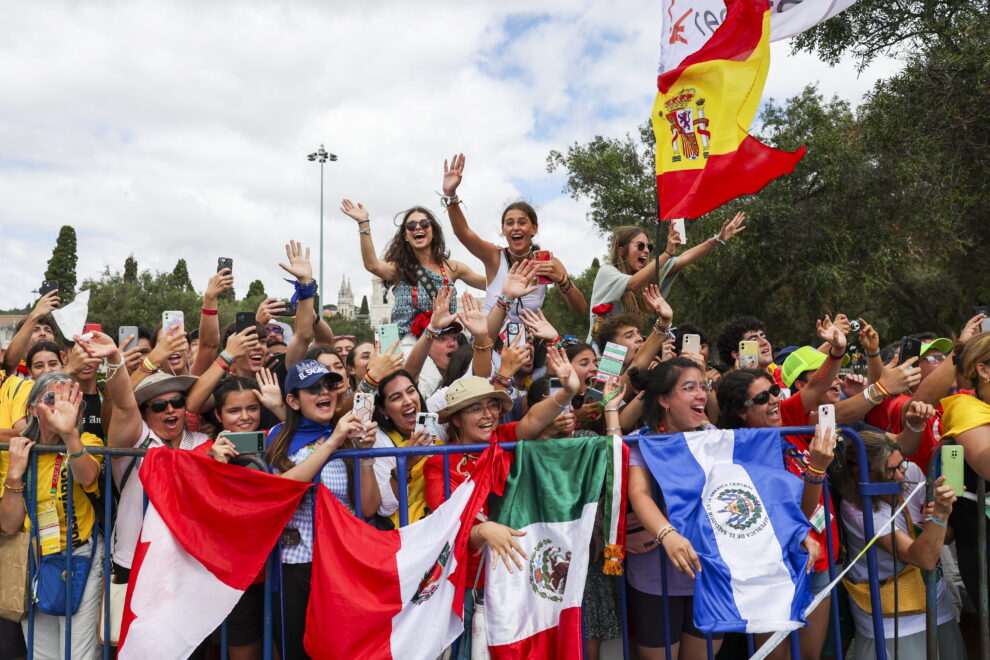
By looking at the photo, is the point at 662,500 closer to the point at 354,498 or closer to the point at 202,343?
the point at 354,498

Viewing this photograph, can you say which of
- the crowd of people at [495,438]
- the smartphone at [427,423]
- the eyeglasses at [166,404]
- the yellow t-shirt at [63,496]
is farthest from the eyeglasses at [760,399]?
the yellow t-shirt at [63,496]

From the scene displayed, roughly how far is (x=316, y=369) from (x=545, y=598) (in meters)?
1.58

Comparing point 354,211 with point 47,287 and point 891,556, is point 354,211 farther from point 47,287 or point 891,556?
point 891,556

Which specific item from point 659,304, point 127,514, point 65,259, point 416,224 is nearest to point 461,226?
point 416,224

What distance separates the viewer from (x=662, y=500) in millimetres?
3496

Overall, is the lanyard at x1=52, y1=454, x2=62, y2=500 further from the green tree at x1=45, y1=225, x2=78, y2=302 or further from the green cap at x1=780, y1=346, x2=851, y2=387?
the green tree at x1=45, y1=225, x2=78, y2=302

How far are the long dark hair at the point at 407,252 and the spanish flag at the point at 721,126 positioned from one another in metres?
1.77

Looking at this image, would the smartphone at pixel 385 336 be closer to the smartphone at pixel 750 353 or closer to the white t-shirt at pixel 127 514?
the white t-shirt at pixel 127 514

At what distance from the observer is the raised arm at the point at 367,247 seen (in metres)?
5.80

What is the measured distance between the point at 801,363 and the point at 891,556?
5.14ft

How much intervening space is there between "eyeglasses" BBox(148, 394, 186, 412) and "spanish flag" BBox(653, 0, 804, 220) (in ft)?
11.1

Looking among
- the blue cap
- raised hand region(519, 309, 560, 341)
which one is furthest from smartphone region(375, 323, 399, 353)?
raised hand region(519, 309, 560, 341)

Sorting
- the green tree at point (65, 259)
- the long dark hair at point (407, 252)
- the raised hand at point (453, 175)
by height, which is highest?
the green tree at point (65, 259)

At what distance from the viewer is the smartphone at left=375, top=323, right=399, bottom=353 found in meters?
3.98
